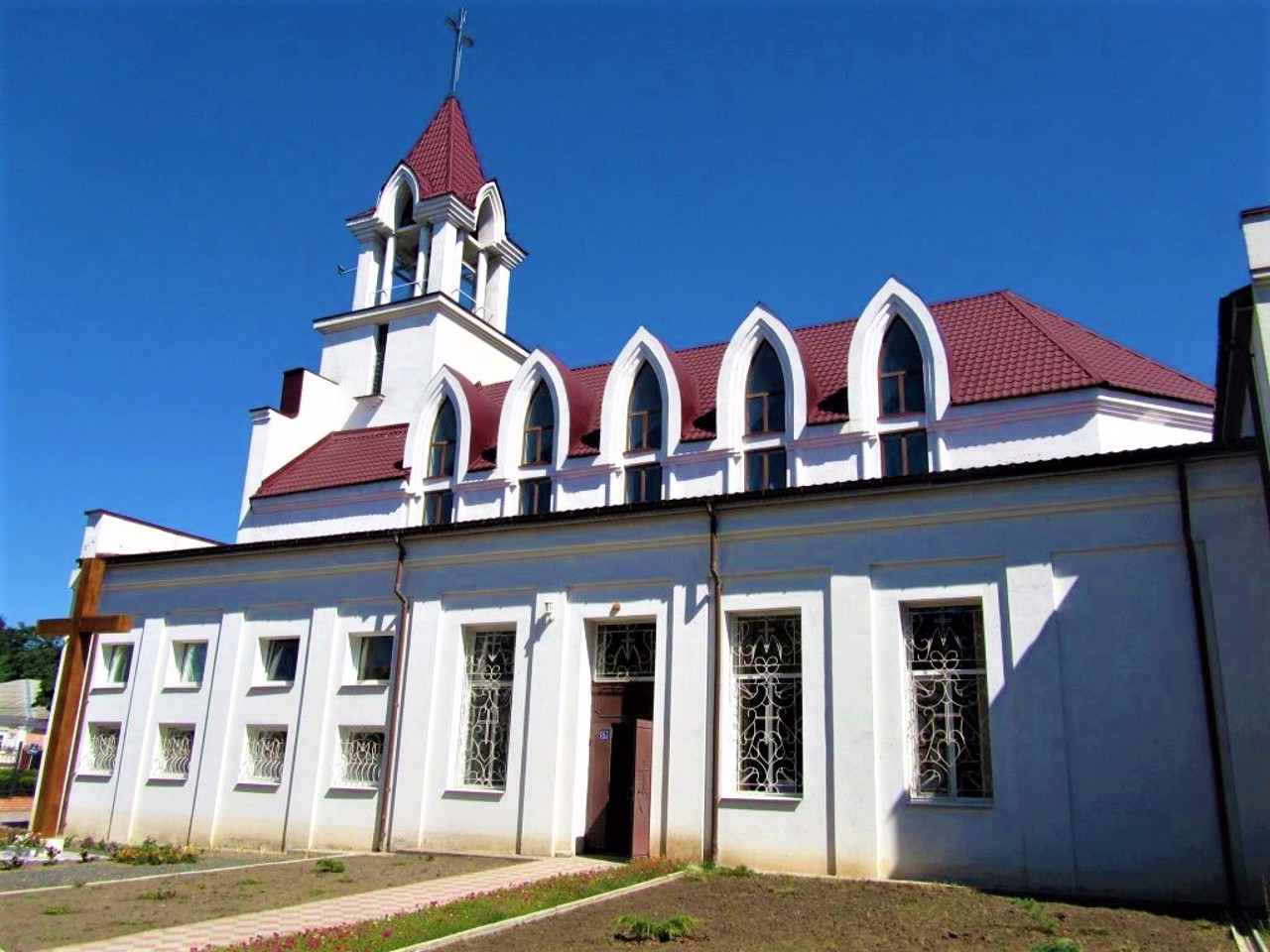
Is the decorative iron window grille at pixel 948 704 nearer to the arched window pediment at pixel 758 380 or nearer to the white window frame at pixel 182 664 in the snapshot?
the arched window pediment at pixel 758 380

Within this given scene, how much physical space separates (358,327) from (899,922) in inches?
979

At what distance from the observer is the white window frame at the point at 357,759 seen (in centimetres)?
1736

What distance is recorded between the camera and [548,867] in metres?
13.9

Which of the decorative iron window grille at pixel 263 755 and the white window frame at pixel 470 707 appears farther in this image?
Result: the decorative iron window grille at pixel 263 755

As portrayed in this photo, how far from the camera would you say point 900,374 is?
61.8 ft

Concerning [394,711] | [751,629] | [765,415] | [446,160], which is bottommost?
[394,711]

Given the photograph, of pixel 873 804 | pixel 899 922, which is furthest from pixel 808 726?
pixel 899 922

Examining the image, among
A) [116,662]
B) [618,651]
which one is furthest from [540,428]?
[116,662]

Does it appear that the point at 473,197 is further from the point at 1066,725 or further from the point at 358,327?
the point at 1066,725

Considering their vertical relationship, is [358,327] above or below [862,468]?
above

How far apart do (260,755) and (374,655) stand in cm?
294

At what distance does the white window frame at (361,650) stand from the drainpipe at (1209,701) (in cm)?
1227

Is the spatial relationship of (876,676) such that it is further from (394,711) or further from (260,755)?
(260,755)

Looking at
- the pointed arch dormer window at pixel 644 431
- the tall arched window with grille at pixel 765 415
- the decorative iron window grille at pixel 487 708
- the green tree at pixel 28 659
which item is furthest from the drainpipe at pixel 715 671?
the green tree at pixel 28 659
